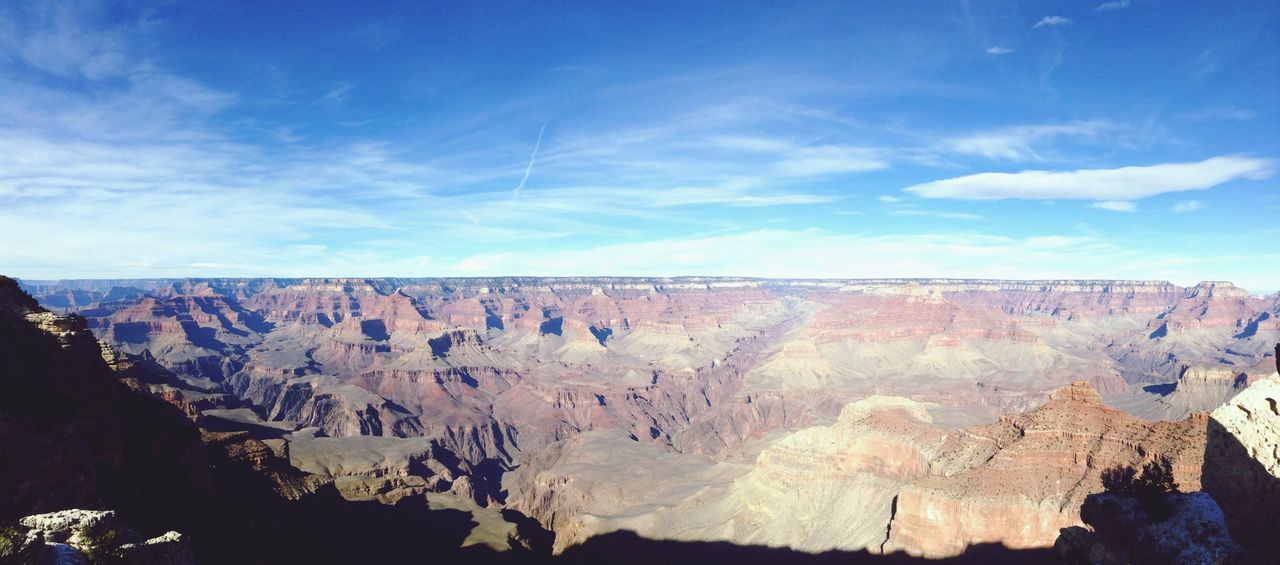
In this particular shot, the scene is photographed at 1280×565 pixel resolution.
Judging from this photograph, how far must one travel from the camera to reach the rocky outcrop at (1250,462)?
1429 centimetres

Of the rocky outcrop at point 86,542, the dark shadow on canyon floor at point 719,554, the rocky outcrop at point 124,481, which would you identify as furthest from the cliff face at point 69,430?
the dark shadow on canyon floor at point 719,554

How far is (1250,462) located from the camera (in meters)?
14.7

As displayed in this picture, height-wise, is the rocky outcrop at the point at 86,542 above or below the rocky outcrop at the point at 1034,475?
above

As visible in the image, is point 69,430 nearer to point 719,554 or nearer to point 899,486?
point 719,554

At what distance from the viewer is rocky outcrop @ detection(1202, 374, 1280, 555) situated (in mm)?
14289

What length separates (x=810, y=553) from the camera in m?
68.1

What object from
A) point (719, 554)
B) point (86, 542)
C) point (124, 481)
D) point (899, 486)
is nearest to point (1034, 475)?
point (899, 486)

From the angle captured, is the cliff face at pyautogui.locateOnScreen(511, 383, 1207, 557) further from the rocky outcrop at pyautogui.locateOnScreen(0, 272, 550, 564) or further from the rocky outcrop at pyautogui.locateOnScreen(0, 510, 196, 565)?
the rocky outcrop at pyautogui.locateOnScreen(0, 510, 196, 565)

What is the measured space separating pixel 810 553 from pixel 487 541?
42823mm

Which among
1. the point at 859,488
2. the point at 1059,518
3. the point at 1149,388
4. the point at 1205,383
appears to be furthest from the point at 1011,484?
the point at 1149,388

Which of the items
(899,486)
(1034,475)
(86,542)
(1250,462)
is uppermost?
(1250,462)

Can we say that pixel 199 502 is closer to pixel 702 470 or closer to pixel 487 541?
pixel 487 541

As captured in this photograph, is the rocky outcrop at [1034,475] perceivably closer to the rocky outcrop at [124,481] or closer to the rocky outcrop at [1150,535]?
the rocky outcrop at [1150,535]

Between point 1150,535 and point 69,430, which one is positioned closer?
point 1150,535
